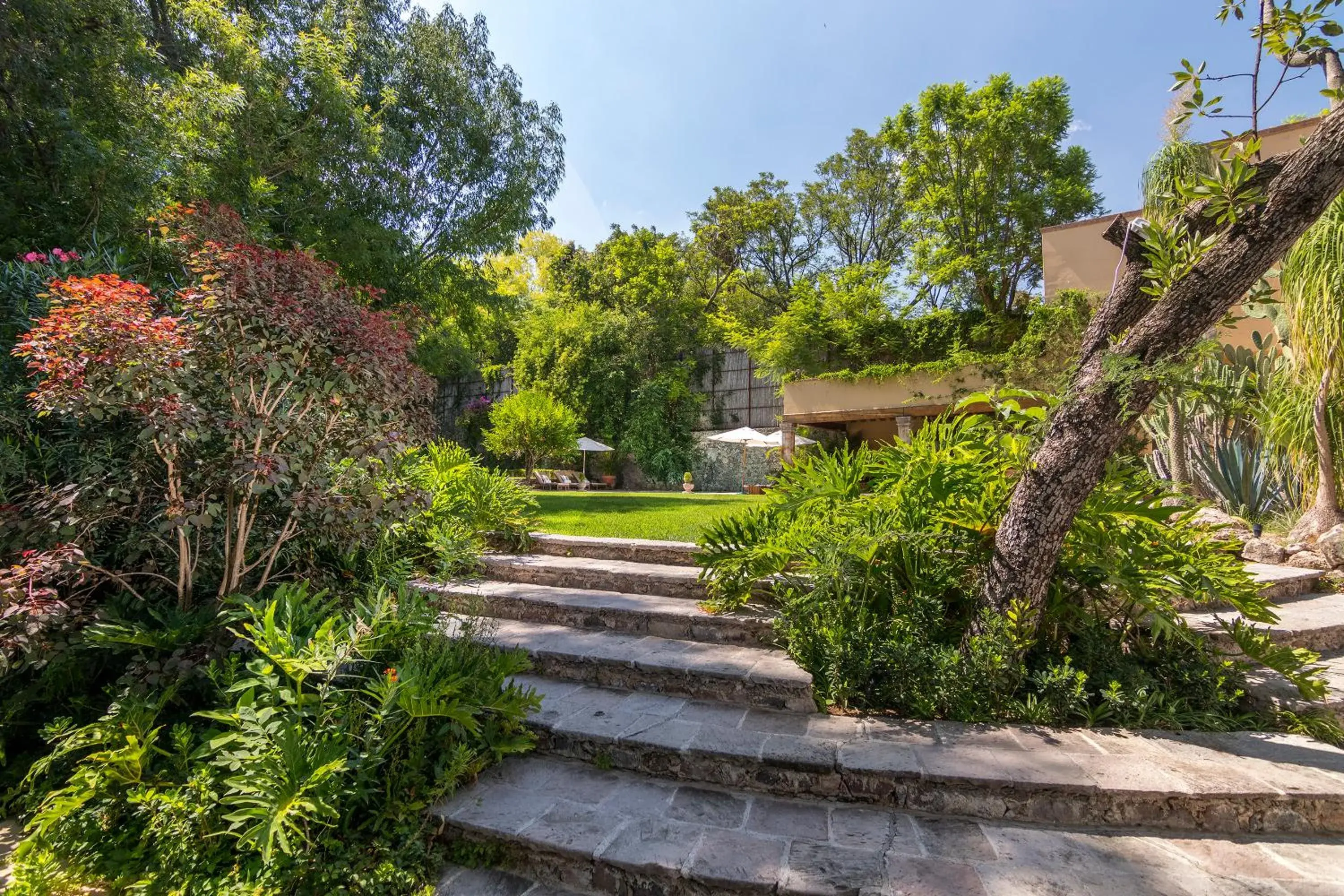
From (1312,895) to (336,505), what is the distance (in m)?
3.76

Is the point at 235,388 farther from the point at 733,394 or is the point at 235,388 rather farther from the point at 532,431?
the point at 733,394

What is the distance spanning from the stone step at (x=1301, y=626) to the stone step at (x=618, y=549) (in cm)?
293

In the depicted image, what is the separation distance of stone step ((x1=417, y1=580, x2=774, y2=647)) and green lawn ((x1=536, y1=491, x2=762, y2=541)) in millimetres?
766

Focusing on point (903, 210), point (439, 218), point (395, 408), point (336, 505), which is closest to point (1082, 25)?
point (395, 408)

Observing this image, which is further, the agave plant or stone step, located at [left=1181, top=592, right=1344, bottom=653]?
the agave plant

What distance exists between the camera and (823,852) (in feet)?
6.05

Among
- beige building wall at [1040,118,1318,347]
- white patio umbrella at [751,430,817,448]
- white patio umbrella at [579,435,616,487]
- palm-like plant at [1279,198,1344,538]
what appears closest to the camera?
palm-like plant at [1279,198,1344,538]

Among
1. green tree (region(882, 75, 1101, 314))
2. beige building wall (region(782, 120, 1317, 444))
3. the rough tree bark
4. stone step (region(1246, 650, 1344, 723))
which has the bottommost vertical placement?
stone step (region(1246, 650, 1344, 723))

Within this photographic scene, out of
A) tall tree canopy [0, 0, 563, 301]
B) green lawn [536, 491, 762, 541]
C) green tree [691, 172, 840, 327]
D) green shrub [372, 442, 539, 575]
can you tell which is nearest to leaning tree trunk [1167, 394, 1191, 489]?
green lawn [536, 491, 762, 541]

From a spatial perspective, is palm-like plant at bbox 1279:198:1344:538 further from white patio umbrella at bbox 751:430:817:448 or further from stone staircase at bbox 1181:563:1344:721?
white patio umbrella at bbox 751:430:817:448

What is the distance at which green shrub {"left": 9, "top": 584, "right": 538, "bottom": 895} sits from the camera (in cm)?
183

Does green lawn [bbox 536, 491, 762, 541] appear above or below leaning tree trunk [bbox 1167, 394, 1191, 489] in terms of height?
below

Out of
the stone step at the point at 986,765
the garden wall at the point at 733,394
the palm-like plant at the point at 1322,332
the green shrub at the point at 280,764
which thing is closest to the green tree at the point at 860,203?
the garden wall at the point at 733,394

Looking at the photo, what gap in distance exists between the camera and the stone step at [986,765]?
6.41 feet
